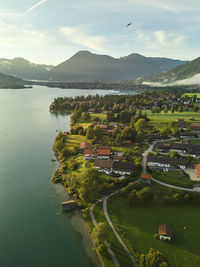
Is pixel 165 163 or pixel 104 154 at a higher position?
pixel 104 154

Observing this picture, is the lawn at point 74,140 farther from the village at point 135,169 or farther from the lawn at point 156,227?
the lawn at point 156,227

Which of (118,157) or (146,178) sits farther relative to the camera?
(118,157)

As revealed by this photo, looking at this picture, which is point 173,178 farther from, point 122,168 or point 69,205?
point 69,205

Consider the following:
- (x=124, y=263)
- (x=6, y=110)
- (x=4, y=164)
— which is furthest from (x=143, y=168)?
(x=6, y=110)

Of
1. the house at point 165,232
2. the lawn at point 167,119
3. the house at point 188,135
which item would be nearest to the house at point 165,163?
the house at point 165,232

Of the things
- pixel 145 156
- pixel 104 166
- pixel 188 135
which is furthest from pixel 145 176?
pixel 188 135

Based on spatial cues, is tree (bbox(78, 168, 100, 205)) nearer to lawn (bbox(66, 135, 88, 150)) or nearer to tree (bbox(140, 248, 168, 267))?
tree (bbox(140, 248, 168, 267))

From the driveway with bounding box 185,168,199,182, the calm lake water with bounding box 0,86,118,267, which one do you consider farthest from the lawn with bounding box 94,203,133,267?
the driveway with bounding box 185,168,199,182
